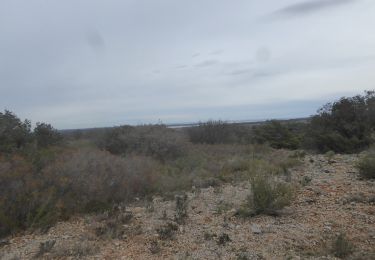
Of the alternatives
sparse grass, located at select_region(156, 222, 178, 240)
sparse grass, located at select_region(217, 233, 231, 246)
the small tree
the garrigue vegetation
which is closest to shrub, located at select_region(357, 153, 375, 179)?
the garrigue vegetation

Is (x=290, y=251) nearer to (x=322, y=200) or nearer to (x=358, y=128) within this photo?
(x=322, y=200)

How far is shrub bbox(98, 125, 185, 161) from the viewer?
18672mm

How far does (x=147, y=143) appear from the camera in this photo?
18.9 meters

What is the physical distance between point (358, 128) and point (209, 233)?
14016 millimetres

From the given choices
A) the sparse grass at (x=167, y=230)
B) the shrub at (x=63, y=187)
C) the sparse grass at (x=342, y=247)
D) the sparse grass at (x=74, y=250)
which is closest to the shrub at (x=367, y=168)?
the sparse grass at (x=342, y=247)

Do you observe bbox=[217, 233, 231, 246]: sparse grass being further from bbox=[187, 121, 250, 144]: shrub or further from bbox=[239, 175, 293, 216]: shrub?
bbox=[187, 121, 250, 144]: shrub

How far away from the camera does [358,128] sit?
19.1 meters

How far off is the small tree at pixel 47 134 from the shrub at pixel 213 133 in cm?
1271

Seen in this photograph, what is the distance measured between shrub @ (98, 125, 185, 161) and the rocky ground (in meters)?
9.19

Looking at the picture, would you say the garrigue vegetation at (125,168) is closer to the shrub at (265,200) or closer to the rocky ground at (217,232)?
the shrub at (265,200)

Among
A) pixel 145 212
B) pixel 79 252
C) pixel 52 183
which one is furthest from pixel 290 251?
pixel 52 183

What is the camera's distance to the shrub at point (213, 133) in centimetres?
3005

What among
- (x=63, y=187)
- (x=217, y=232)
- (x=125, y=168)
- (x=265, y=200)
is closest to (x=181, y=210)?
(x=217, y=232)

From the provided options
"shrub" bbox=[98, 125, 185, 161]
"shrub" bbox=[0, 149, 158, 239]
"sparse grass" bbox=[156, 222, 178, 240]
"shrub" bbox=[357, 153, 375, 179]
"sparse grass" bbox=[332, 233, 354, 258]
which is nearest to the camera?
"sparse grass" bbox=[332, 233, 354, 258]
